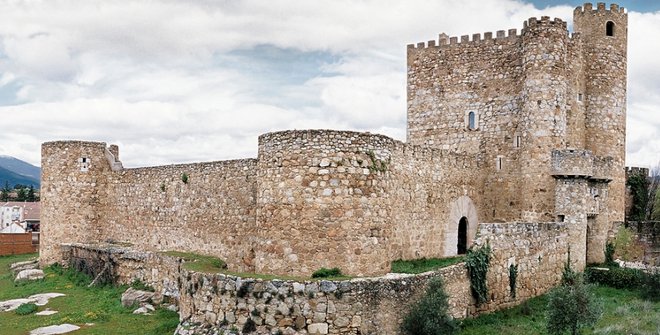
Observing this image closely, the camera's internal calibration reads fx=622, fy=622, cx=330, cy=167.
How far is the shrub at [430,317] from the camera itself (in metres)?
14.0

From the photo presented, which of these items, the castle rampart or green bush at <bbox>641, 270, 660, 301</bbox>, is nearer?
the castle rampart

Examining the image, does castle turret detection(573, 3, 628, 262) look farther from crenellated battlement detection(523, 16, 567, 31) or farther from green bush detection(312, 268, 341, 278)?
green bush detection(312, 268, 341, 278)

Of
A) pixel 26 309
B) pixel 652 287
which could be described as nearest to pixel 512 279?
pixel 652 287

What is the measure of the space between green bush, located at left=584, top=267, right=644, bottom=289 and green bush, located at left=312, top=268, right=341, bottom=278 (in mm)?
10782

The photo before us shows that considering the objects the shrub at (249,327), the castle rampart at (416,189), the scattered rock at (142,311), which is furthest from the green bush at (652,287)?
the scattered rock at (142,311)

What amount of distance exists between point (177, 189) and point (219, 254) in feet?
13.2

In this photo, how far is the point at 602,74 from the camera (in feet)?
84.7

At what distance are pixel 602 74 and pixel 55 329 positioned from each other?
2243cm

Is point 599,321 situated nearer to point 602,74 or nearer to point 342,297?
point 342,297

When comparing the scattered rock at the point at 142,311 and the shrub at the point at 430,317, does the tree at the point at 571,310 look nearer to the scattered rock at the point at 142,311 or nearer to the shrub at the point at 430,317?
the shrub at the point at 430,317

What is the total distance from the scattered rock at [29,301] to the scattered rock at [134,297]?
3.28 meters

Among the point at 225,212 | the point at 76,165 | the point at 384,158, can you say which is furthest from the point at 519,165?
the point at 76,165

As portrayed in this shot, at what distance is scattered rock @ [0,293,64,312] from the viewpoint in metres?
21.4

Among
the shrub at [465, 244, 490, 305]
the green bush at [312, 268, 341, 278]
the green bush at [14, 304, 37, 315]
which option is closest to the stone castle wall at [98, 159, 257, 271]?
the green bush at [312, 268, 341, 278]
